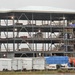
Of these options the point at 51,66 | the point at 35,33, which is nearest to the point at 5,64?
the point at 51,66

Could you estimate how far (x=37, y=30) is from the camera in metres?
100

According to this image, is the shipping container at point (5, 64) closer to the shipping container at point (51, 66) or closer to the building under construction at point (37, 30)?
the shipping container at point (51, 66)

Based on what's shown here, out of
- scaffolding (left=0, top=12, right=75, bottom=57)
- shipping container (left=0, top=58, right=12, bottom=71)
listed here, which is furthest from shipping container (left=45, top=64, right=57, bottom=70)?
scaffolding (left=0, top=12, right=75, bottom=57)

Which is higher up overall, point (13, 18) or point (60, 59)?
point (13, 18)

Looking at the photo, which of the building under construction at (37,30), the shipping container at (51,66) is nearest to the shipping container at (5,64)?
the shipping container at (51,66)

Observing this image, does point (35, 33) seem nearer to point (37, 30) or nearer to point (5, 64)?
point (37, 30)

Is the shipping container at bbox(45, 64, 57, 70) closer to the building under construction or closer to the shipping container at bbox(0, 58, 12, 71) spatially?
the shipping container at bbox(0, 58, 12, 71)

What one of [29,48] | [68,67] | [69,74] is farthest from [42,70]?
[29,48]

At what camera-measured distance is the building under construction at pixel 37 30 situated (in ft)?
308

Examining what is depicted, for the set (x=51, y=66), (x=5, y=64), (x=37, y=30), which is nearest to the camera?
(x=5, y=64)

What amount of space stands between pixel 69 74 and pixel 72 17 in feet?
126

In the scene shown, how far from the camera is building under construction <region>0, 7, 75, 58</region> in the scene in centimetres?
9381

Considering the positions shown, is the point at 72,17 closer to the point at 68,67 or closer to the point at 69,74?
the point at 68,67

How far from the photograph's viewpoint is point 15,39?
307 feet
